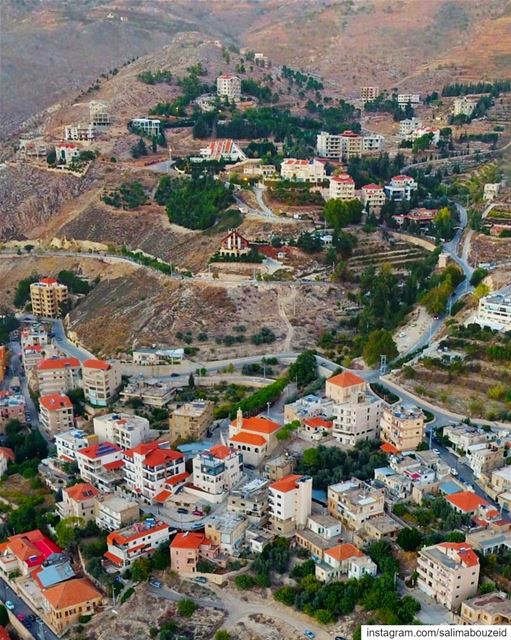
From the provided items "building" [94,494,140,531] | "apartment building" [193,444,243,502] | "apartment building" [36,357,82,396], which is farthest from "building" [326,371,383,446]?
"apartment building" [36,357,82,396]

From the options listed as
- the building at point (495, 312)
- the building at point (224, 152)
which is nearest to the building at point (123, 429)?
the building at point (495, 312)

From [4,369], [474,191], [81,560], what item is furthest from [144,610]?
[474,191]

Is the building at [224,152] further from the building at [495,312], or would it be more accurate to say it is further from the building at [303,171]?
the building at [495,312]

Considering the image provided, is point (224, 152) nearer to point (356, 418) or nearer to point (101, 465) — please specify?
point (356, 418)

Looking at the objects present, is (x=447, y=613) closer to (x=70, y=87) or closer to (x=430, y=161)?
(x=430, y=161)

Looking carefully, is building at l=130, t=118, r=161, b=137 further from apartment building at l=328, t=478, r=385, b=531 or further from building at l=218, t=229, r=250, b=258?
apartment building at l=328, t=478, r=385, b=531

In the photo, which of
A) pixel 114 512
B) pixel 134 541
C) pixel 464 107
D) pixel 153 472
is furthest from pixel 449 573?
pixel 464 107
